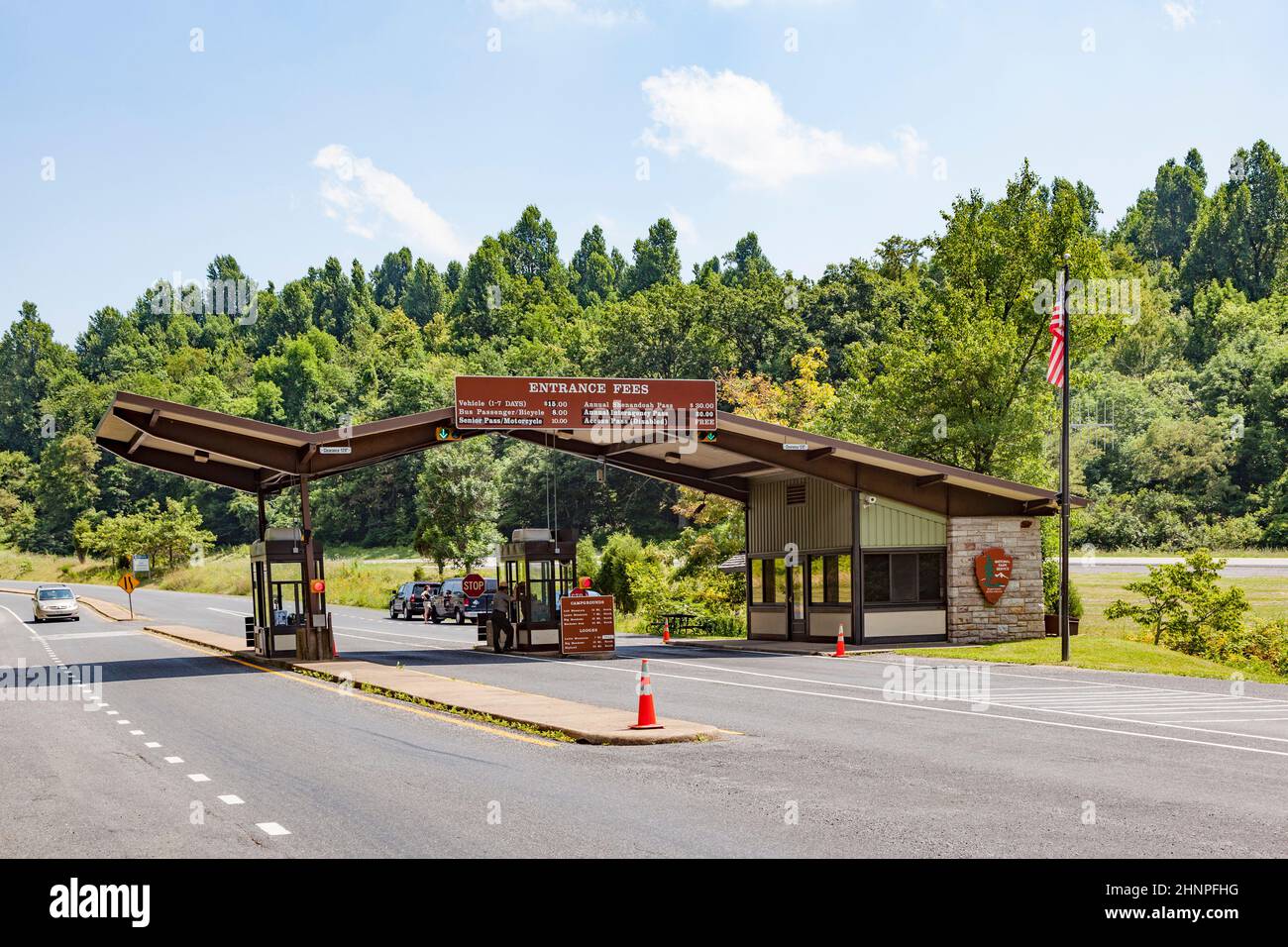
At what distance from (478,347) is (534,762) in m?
122

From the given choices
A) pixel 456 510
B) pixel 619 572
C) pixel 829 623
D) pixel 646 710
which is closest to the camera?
pixel 646 710

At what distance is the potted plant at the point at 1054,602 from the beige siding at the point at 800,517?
20.8 ft

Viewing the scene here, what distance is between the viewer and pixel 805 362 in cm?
6812

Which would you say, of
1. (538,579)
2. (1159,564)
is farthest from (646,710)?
(1159,564)

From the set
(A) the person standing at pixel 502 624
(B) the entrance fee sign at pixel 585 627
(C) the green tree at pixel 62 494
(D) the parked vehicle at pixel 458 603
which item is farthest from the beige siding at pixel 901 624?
(C) the green tree at pixel 62 494

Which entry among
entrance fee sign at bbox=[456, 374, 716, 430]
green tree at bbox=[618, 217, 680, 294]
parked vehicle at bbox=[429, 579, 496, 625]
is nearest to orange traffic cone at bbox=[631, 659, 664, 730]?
entrance fee sign at bbox=[456, 374, 716, 430]

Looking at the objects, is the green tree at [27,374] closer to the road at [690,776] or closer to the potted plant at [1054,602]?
the potted plant at [1054,602]

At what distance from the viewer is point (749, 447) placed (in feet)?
109

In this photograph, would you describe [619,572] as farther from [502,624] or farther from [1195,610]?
[1195,610]

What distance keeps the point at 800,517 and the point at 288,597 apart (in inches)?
562

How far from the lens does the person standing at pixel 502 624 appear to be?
33875mm

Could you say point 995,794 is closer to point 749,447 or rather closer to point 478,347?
point 749,447

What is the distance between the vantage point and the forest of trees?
144ft

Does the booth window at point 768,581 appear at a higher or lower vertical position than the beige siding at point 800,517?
lower
